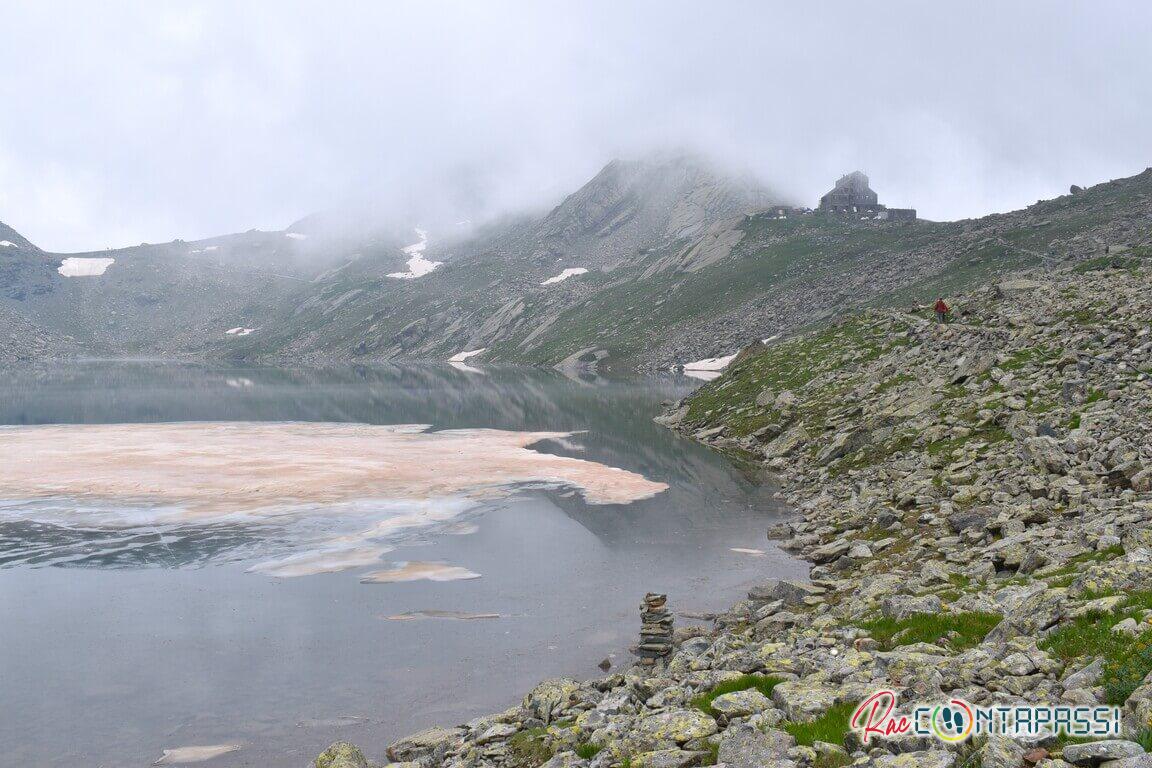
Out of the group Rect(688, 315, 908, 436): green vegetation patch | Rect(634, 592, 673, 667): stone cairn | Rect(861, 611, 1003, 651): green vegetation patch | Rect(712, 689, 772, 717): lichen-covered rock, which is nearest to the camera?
Rect(712, 689, 772, 717): lichen-covered rock

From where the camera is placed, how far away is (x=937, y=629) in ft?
57.5

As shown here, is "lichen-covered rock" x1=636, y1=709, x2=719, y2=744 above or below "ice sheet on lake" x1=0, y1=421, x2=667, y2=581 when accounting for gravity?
below

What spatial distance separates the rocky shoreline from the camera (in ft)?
40.4

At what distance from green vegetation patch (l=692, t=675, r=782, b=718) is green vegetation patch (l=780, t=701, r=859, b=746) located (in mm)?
2181

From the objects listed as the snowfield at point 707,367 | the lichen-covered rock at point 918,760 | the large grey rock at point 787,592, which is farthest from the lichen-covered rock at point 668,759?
the snowfield at point 707,367

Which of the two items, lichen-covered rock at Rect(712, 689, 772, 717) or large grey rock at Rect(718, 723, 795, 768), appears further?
lichen-covered rock at Rect(712, 689, 772, 717)

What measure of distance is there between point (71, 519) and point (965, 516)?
45.1m

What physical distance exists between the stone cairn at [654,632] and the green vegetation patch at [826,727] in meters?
10.5

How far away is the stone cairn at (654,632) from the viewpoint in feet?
78.3

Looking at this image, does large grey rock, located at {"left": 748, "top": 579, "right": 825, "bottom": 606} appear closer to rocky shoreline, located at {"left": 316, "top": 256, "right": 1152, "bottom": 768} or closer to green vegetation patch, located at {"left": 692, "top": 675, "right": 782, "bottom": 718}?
rocky shoreline, located at {"left": 316, "top": 256, "right": 1152, "bottom": 768}

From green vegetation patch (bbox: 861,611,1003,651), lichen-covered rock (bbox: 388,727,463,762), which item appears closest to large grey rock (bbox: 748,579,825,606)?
green vegetation patch (bbox: 861,611,1003,651)

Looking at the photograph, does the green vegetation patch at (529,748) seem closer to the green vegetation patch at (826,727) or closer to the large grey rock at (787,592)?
the green vegetation patch at (826,727)

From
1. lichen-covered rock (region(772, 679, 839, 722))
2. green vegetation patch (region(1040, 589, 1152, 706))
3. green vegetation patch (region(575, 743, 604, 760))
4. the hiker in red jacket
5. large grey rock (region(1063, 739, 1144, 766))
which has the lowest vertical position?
green vegetation patch (region(575, 743, 604, 760))

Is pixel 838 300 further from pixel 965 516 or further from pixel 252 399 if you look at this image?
pixel 965 516
